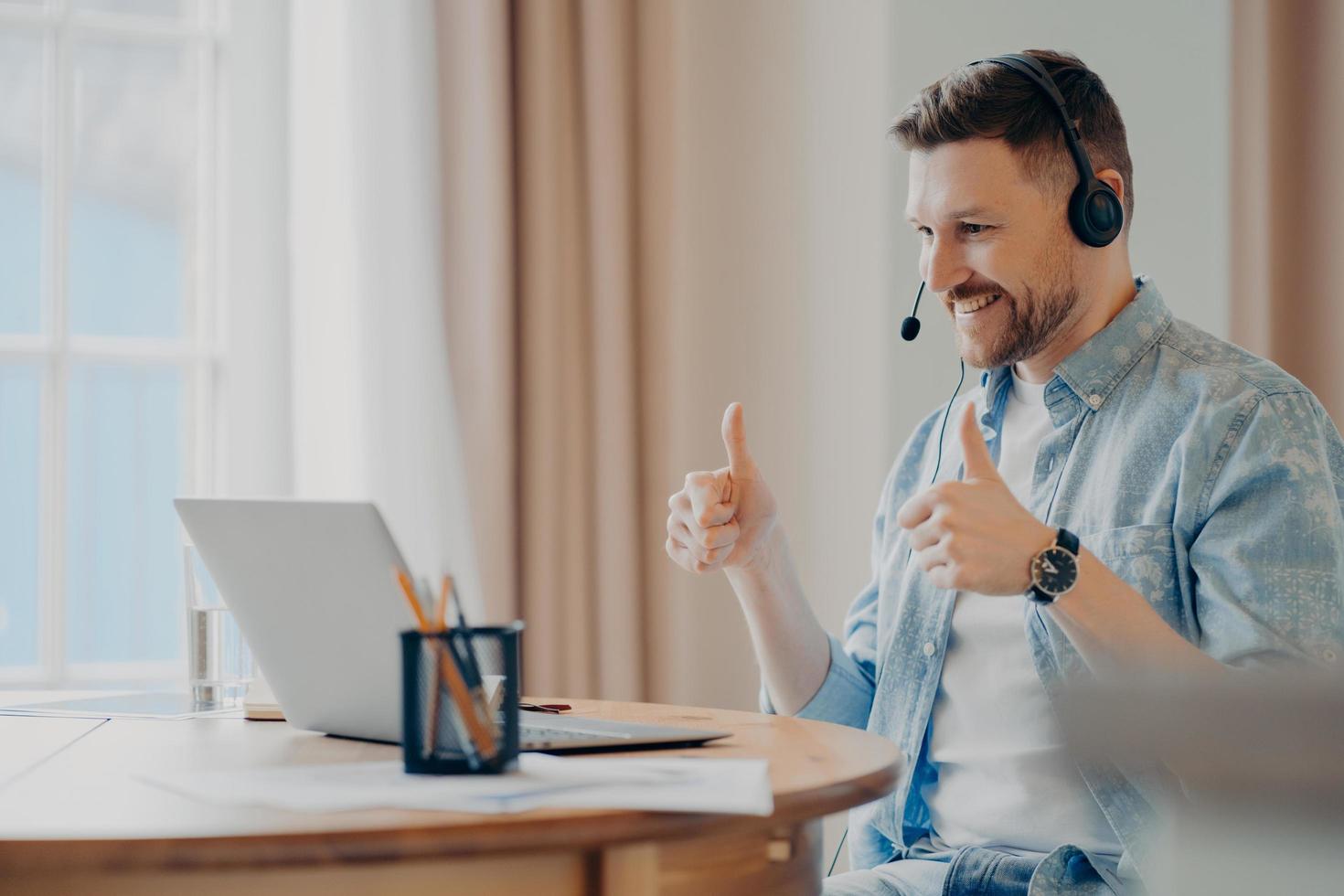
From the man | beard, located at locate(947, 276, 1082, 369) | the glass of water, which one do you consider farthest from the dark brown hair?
the glass of water

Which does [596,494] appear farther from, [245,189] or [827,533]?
[245,189]

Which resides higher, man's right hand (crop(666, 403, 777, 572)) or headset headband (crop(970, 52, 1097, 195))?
headset headband (crop(970, 52, 1097, 195))

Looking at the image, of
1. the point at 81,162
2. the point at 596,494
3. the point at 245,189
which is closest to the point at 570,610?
the point at 596,494

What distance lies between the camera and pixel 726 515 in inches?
50.8

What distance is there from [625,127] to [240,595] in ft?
5.44

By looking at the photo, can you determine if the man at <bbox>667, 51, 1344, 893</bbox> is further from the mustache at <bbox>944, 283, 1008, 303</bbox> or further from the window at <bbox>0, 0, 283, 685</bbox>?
the window at <bbox>0, 0, 283, 685</bbox>

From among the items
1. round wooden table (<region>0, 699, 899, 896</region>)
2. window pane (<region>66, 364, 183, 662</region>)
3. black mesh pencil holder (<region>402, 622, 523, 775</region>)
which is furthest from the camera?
window pane (<region>66, 364, 183, 662</region>)

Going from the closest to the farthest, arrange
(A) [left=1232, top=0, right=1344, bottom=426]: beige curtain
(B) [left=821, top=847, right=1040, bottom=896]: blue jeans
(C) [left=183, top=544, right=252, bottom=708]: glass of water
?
(B) [left=821, top=847, right=1040, bottom=896]: blue jeans
(C) [left=183, top=544, right=252, bottom=708]: glass of water
(A) [left=1232, top=0, right=1344, bottom=426]: beige curtain

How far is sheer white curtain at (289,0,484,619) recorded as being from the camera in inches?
90.4

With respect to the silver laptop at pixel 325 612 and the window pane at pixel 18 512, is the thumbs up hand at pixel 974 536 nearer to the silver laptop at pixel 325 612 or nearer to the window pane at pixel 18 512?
the silver laptop at pixel 325 612

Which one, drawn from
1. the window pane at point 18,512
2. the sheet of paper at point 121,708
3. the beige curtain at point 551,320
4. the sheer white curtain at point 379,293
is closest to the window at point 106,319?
the window pane at point 18,512

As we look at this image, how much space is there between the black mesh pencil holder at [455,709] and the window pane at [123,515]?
1841mm

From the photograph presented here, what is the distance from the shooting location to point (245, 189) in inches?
94.5

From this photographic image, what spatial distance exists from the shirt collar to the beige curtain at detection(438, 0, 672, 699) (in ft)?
3.87
